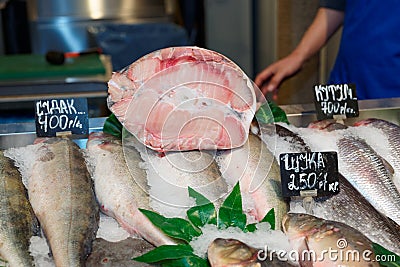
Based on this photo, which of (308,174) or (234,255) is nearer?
(234,255)

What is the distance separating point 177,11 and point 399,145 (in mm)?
4224

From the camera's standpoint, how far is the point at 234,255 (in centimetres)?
108

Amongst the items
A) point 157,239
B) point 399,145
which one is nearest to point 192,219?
point 157,239

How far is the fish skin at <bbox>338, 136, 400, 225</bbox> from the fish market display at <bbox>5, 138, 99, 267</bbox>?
64cm

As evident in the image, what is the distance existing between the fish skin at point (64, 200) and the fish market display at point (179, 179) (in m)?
0.14

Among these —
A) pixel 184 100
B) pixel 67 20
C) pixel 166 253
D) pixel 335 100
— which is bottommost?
pixel 67 20

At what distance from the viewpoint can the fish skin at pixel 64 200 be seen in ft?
3.80

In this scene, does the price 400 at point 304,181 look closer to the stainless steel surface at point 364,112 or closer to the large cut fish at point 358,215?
the large cut fish at point 358,215

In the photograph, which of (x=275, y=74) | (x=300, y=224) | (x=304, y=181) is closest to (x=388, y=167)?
(x=304, y=181)

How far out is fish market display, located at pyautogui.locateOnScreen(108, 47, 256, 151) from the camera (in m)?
1.39

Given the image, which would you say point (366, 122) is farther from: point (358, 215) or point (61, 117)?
point (61, 117)

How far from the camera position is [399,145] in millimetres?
1598

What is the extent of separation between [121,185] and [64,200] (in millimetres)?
130

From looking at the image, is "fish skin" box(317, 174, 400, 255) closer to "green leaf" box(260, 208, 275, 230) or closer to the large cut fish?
the large cut fish
